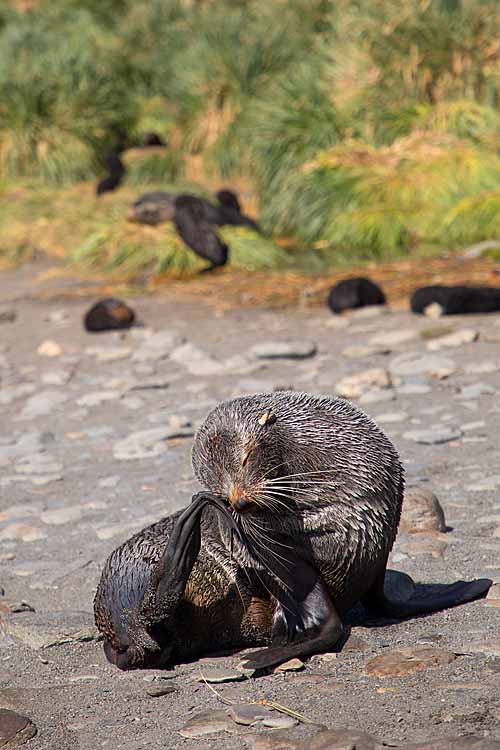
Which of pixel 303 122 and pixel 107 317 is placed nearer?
pixel 107 317

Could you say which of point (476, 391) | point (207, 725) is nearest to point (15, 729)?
point (207, 725)

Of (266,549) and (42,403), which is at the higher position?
(266,549)

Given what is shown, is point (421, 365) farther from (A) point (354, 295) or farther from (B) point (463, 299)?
(A) point (354, 295)

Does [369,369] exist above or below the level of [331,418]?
below

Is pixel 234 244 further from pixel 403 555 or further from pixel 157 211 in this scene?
pixel 403 555

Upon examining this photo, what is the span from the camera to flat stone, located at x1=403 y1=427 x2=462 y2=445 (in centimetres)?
597

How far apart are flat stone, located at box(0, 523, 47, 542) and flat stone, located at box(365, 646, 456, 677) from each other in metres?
2.25

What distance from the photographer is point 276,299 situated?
34.1 ft

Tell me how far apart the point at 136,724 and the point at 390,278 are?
305 inches

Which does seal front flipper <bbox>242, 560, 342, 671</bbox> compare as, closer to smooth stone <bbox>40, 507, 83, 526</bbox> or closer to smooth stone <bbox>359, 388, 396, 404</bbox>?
smooth stone <bbox>40, 507, 83, 526</bbox>

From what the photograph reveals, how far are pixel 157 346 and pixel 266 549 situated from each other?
551 cm

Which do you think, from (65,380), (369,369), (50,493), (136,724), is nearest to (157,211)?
(65,380)

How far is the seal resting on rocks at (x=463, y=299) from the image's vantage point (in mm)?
8750

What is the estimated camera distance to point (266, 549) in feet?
11.7
